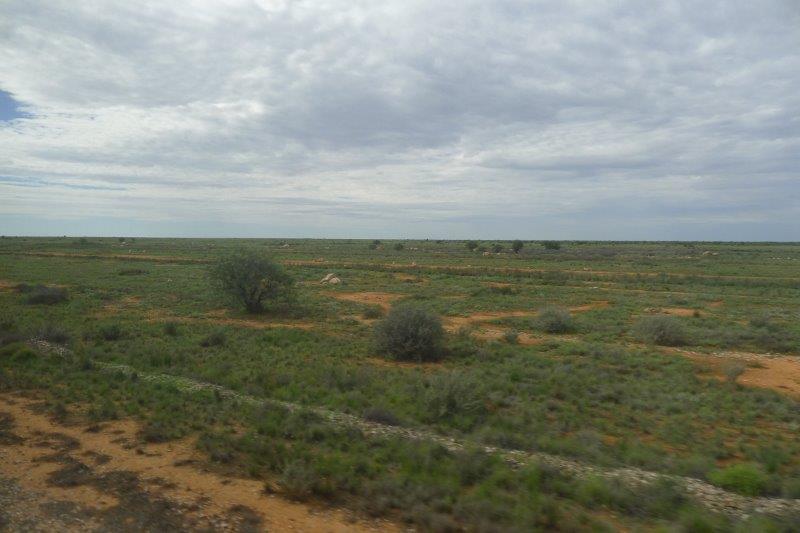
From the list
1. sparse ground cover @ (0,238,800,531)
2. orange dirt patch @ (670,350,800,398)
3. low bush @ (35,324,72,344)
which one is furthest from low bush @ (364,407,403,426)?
low bush @ (35,324,72,344)

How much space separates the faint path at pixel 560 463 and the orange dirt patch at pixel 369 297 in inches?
650

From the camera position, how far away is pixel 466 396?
35.8 feet

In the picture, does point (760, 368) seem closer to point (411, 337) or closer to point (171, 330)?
point (411, 337)

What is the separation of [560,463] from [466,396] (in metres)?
3.28

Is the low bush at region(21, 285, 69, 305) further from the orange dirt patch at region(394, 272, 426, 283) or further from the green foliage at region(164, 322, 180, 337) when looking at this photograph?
the orange dirt patch at region(394, 272, 426, 283)

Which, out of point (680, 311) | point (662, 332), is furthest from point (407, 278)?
point (662, 332)

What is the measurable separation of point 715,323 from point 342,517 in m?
21.7

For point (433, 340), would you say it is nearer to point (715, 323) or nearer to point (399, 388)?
point (399, 388)

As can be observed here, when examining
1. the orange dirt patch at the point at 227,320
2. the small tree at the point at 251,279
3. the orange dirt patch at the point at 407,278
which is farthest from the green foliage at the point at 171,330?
the orange dirt patch at the point at 407,278

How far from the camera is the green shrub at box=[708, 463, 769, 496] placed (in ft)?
23.4

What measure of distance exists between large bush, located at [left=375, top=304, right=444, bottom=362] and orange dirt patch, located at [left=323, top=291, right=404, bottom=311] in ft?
34.1

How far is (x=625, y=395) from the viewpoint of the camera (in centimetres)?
1220

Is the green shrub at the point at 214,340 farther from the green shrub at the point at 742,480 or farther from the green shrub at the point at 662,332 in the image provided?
the green shrub at the point at 662,332

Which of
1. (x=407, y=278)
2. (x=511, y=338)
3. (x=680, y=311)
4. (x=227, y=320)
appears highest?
(x=407, y=278)
